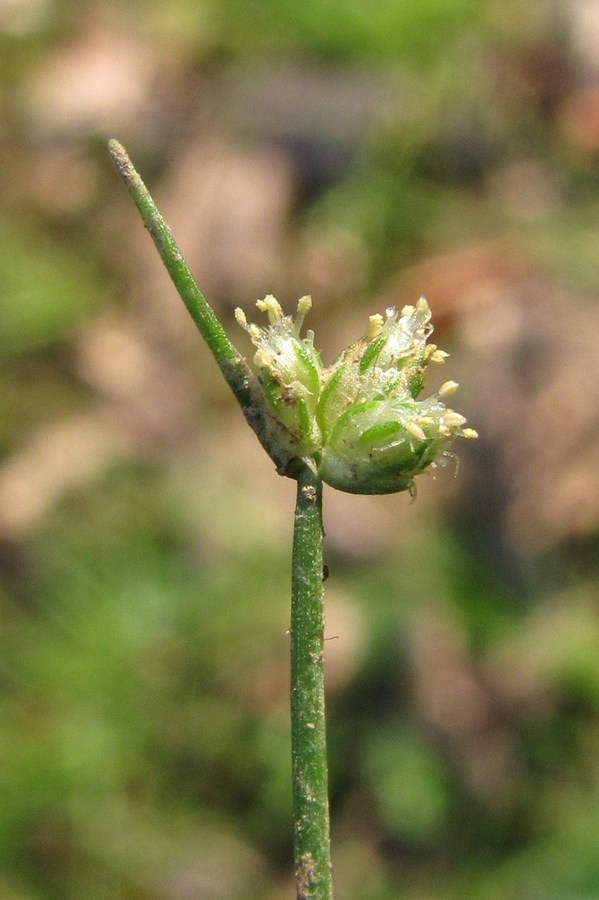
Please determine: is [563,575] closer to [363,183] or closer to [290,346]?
[363,183]

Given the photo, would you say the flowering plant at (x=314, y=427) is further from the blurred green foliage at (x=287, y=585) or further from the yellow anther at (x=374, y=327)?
the blurred green foliage at (x=287, y=585)

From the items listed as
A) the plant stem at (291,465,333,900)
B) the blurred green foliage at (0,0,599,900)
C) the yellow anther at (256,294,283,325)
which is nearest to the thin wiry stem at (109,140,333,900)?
the plant stem at (291,465,333,900)

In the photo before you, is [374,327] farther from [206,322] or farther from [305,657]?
[305,657]

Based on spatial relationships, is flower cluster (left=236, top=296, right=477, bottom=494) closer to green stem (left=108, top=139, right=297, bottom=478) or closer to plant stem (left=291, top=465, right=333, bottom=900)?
green stem (left=108, top=139, right=297, bottom=478)

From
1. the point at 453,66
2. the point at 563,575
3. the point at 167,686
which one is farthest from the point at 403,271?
the point at 167,686

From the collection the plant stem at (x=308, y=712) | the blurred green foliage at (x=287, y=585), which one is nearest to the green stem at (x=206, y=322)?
the plant stem at (x=308, y=712)
